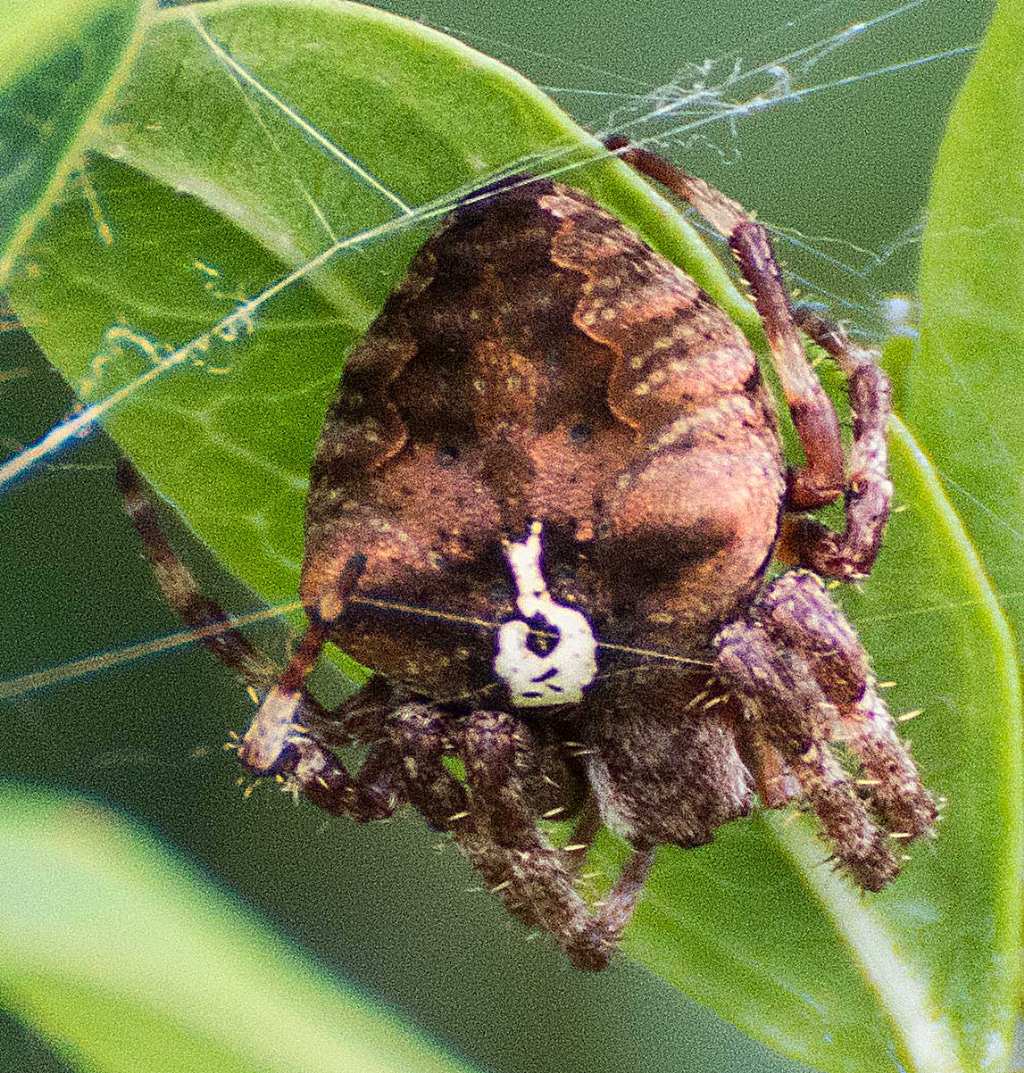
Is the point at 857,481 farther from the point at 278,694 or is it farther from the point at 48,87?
the point at 48,87

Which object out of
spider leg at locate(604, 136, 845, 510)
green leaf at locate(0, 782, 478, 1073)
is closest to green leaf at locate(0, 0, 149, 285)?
green leaf at locate(0, 782, 478, 1073)

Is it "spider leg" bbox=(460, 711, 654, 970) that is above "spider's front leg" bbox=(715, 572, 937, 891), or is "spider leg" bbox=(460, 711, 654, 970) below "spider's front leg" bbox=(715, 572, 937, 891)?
below

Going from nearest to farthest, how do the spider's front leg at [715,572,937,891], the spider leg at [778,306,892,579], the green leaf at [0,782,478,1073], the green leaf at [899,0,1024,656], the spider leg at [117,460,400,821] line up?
the green leaf at [0,782,478,1073] → the green leaf at [899,0,1024,656] → the spider leg at [778,306,892,579] → the spider's front leg at [715,572,937,891] → the spider leg at [117,460,400,821]

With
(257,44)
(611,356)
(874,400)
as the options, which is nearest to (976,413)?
(874,400)

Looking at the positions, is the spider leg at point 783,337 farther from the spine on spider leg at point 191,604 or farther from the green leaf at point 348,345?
the spine on spider leg at point 191,604

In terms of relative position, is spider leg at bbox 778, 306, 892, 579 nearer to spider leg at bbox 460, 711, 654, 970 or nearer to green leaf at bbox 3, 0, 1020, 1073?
green leaf at bbox 3, 0, 1020, 1073

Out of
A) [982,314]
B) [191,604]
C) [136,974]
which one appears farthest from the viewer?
[191,604]

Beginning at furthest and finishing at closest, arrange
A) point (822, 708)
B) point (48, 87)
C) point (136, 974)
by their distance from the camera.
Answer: point (822, 708) < point (48, 87) < point (136, 974)

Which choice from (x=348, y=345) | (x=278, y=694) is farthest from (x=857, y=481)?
(x=278, y=694)
